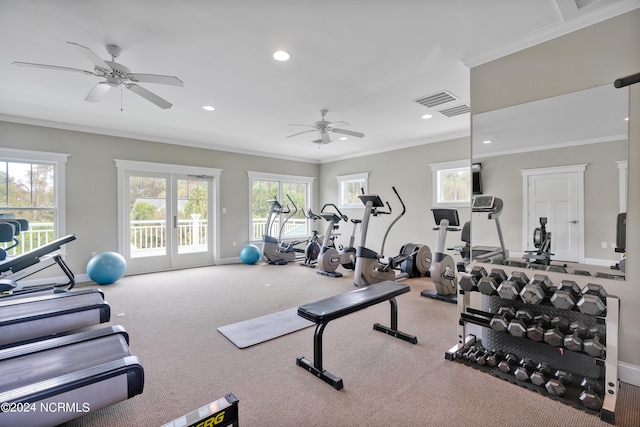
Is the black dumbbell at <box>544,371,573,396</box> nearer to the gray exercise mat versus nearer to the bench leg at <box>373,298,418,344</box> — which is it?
the bench leg at <box>373,298,418,344</box>

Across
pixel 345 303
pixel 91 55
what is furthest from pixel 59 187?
pixel 345 303

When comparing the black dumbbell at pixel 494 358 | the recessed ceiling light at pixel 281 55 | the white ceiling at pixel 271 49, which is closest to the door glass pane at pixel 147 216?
the white ceiling at pixel 271 49

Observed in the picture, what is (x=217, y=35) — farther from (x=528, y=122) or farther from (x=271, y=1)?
(x=528, y=122)

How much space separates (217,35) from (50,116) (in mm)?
3878

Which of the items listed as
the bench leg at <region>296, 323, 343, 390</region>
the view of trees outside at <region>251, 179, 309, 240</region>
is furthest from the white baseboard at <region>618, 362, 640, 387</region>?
the view of trees outside at <region>251, 179, 309, 240</region>

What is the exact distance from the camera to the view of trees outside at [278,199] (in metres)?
7.44

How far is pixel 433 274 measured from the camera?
4148 mm

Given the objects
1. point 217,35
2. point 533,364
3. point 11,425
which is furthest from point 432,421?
point 217,35

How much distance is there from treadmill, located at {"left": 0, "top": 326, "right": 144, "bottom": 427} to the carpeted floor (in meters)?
0.28

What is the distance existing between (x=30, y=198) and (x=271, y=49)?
4802 mm

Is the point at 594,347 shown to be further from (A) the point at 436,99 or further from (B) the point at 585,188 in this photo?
(A) the point at 436,99

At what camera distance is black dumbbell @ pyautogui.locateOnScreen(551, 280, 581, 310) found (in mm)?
1989

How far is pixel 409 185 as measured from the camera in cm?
648

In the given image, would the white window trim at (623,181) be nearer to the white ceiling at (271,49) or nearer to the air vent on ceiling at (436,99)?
the white ceiling at (271,49)
